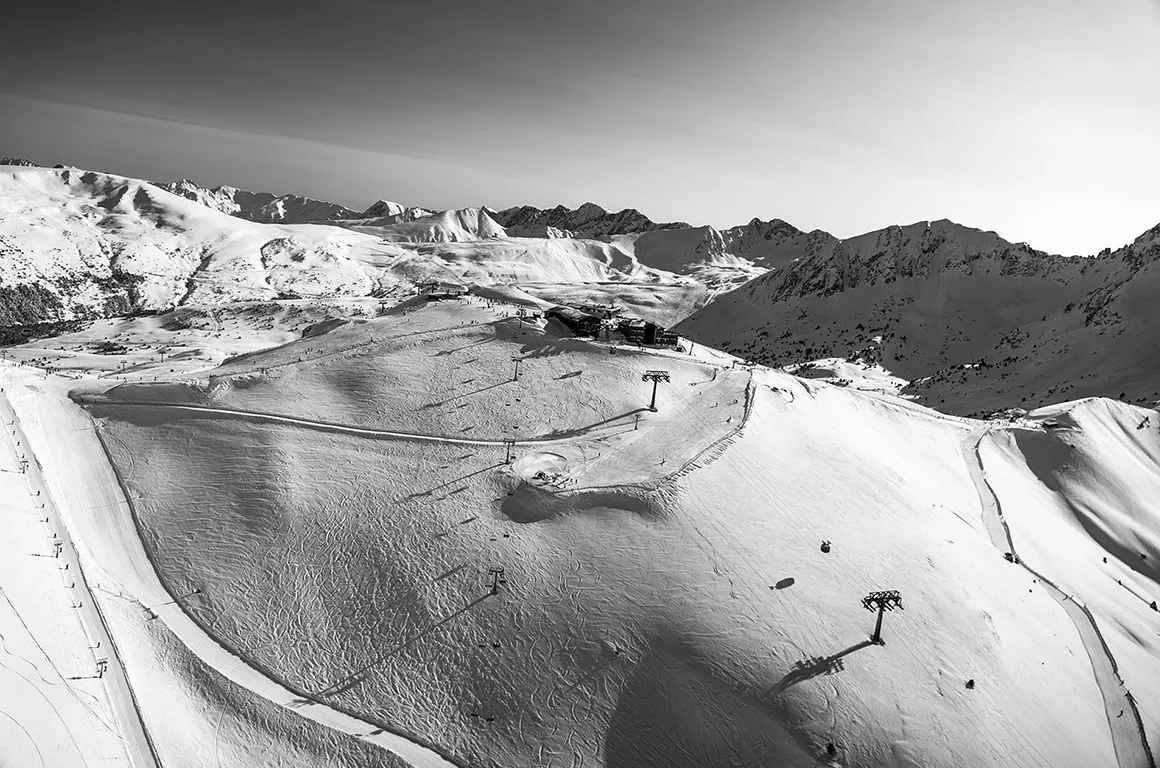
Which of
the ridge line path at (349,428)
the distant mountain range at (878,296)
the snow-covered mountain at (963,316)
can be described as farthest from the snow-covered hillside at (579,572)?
the distant mountain range at (878,296)

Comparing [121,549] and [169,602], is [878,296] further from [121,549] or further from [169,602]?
[121,549]

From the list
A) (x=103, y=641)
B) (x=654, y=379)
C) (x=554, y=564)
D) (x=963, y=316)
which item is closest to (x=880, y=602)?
(x=554, y=564)

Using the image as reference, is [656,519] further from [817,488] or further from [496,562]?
[817,488]

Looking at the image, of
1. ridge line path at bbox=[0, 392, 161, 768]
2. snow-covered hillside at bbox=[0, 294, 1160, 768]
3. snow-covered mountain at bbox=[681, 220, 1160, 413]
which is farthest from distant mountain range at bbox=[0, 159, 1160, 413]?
ridge line path at bbox=[0, 392, 161, 768]

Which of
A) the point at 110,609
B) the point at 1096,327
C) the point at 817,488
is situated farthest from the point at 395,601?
the point at 1096,327

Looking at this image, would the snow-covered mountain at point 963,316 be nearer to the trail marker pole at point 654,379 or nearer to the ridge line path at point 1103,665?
the ridge line path at point 1103,665
